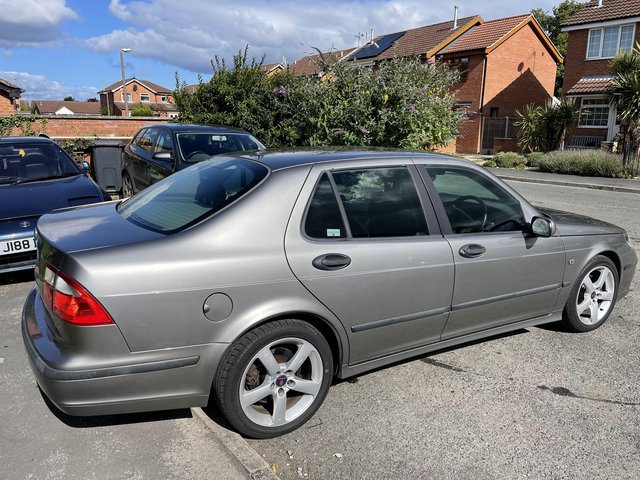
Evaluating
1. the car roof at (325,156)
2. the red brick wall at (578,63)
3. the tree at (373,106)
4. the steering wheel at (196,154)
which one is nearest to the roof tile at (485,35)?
the red brick wall at (578,63)

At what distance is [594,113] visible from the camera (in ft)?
85.8

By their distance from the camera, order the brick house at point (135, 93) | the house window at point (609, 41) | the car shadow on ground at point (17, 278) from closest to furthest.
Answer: the car shadow on ground at point (17, 278), the house window at point (609, 41), the brick house at point (135, 93)

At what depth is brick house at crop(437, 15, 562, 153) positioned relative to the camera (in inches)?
1159

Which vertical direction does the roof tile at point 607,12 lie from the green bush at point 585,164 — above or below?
above

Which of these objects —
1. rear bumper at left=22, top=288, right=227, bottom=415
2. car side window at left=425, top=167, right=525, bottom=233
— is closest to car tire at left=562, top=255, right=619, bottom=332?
car side window at left=425, top=167, right=525, bottom=233

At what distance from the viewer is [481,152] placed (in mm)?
29531

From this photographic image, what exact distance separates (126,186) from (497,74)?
26270 mm

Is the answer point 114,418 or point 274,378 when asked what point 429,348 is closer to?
point 274,378

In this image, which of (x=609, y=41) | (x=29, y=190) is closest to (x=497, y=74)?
(x=609, y=41)

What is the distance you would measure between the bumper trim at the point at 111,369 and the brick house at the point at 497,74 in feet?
91.2

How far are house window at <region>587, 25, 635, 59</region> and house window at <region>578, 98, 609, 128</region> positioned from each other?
7.21 feet

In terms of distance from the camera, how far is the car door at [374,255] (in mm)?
3045

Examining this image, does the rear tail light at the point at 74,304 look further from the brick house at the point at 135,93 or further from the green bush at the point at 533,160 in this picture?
the brick house at the point at 135,93

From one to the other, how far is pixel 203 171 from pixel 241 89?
10385mm
